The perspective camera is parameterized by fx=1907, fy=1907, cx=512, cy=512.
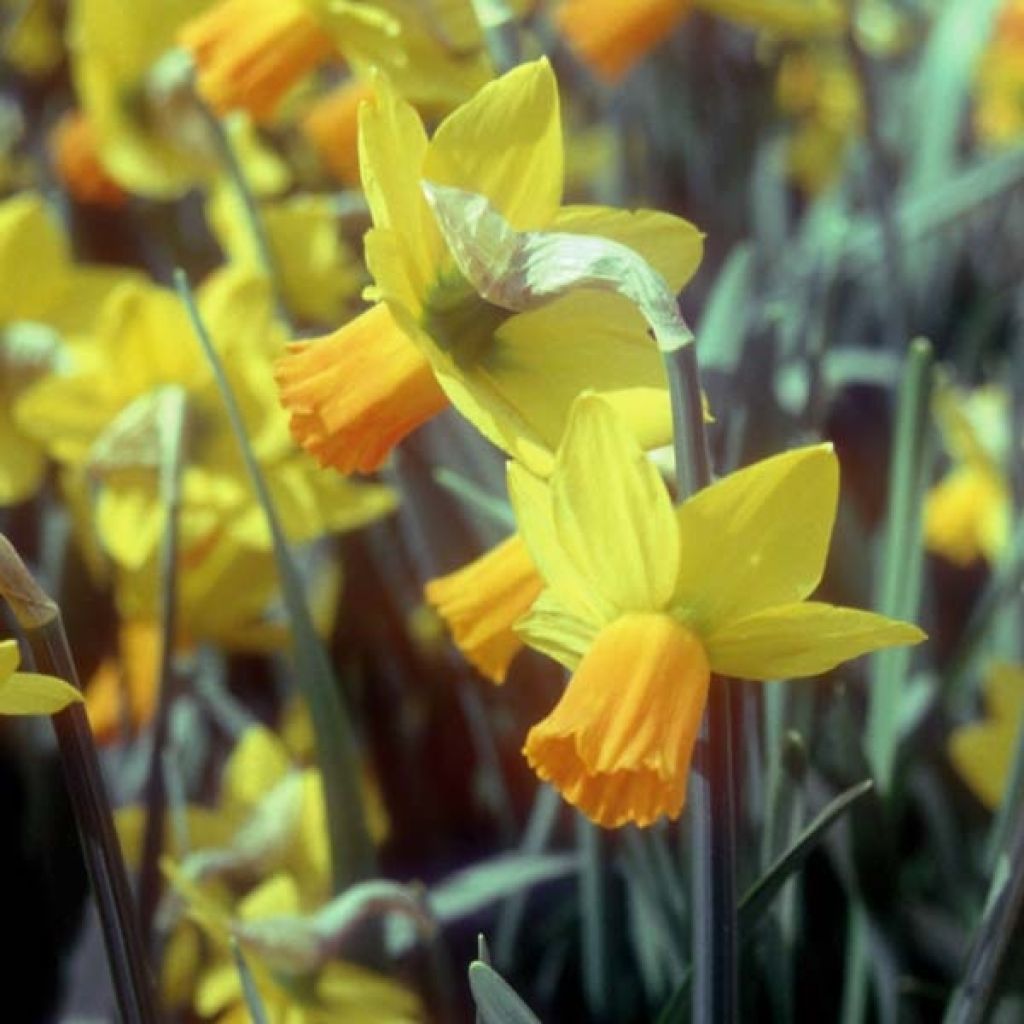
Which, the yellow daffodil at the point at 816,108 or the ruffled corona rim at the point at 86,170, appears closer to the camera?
the ruffled corona rim at the point at 86,170

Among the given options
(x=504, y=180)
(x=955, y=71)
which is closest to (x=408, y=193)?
(x=504, y=180)

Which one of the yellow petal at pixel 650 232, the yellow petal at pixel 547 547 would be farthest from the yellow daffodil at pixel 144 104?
the yellow petal at pixel 547 547

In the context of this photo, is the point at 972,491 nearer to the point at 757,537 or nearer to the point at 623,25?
the point at 623,25

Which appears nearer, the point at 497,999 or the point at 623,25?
the point at 497,999

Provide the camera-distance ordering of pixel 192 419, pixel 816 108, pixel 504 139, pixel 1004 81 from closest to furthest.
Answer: pixel 504 139
pixel 192 419
pixel 1004 81
pixel 816 108

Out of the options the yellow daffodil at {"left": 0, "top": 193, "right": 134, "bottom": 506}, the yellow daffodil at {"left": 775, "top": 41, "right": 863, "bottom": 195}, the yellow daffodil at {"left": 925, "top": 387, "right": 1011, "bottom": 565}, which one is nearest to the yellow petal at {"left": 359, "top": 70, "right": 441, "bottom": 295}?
the yellow daffodil at {"left": 0, "top": 193, "right": 134, "bottom": 506}

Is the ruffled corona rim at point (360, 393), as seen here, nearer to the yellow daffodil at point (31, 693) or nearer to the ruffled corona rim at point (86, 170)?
the yellow daffodil at point (31, 693)

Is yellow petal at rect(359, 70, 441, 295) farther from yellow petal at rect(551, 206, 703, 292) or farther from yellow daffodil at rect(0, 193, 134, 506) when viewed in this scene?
yellow daffodil at rect(0, 193, 134, 506)

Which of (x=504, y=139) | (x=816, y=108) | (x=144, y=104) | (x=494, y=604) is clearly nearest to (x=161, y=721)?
(x=494, y=604)
